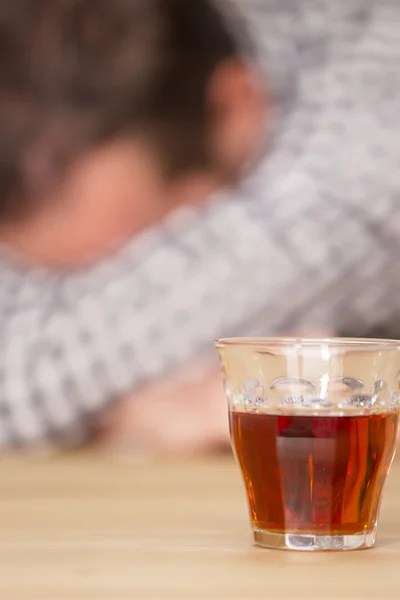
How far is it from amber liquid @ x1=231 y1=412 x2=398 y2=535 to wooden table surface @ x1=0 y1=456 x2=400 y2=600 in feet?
0.05

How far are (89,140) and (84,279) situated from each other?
0.59m

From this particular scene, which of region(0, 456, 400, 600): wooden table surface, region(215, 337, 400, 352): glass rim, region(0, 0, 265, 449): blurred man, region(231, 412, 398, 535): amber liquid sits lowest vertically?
region(0, 456, 400, 600): wooden table surface

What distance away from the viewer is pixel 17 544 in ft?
1.34

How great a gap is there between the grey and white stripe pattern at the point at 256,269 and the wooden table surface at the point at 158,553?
2.38ft

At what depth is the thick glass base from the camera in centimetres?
39

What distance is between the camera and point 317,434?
1.33 ft

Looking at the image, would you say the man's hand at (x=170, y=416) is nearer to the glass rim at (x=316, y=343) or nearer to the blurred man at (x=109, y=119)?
the blurred man at (x=109, y=119)

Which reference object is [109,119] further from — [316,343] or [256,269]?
[316,343]

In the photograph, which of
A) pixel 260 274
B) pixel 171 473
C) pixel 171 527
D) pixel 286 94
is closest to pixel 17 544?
pixel 171 527

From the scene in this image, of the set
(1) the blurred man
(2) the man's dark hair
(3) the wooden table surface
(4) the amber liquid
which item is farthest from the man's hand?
(4) the amber liquid

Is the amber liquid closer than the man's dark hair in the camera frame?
Yes

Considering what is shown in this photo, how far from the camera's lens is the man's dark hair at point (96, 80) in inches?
75.3

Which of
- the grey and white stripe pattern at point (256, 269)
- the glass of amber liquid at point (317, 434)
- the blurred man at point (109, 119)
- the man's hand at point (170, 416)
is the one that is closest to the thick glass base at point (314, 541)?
the glass of amber liquid at point (317, 434)

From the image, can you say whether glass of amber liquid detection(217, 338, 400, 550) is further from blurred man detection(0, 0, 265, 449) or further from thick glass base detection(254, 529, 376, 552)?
blurred man detection(0, 0, 265, 449)
